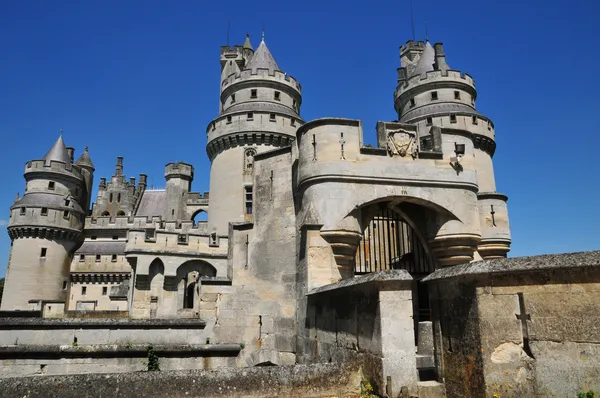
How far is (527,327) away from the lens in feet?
15.6

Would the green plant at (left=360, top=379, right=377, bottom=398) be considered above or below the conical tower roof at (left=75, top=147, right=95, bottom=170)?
below

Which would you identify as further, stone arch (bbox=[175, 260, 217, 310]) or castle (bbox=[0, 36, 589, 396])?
stone arch (bbox=[175, 260, 217, 310])

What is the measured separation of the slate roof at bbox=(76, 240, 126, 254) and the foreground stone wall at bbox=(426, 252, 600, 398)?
4115 centimetres

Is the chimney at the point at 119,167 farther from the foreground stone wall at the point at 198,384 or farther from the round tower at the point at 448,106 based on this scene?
the foreground stone wall at the point at 198,384

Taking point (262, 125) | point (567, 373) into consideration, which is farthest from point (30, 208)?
point (567, 373)

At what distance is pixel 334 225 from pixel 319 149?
6.62ft

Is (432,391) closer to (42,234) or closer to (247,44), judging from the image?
(42,234)

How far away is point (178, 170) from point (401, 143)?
120 feet

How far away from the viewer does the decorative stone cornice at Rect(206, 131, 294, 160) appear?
27562 millimetres

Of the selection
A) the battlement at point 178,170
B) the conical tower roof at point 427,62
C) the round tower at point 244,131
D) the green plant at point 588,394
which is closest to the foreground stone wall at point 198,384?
the green plant at point 588,394

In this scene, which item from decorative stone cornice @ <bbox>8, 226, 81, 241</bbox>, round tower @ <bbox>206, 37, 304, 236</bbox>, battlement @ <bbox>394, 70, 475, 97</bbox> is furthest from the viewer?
decorative stone cornice @ <bbox>8, 226, 81, 241</bbox>

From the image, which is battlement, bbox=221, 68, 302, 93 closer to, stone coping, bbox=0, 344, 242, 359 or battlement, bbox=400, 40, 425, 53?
battlement, bbox=400, 40, 425, 53

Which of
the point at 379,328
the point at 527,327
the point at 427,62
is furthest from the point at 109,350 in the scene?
the point at 427,62

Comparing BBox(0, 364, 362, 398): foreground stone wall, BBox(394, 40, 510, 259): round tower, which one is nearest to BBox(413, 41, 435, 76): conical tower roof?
BBox(394, 40, 510, 259): round tower
